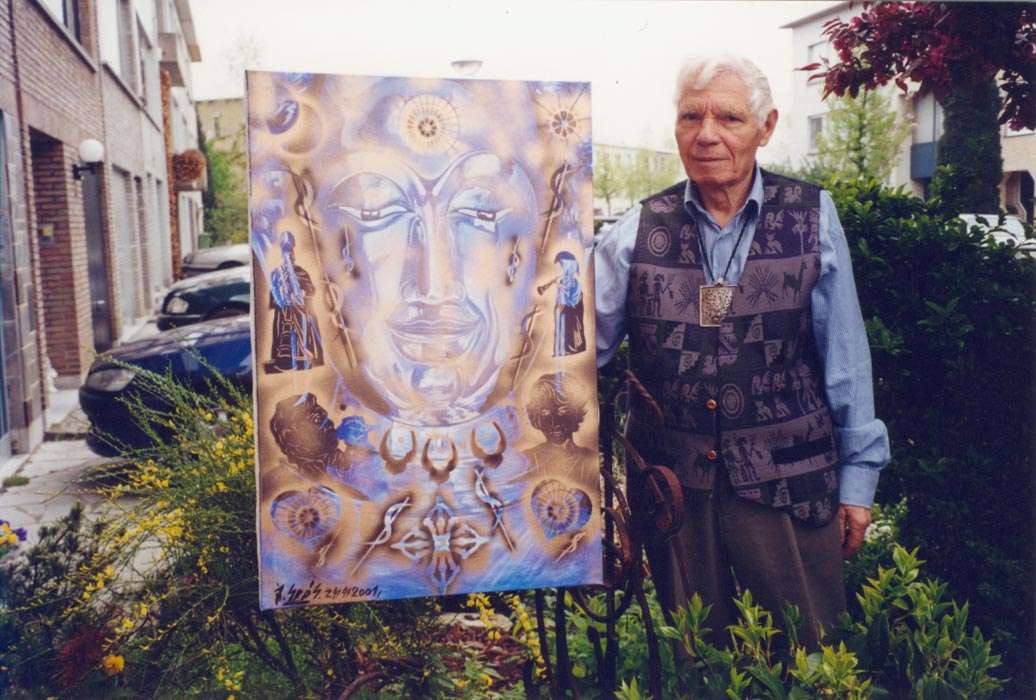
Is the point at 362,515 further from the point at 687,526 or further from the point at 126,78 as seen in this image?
the point at 126,78

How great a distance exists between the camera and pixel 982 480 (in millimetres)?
3115

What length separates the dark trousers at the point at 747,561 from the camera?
2.30m

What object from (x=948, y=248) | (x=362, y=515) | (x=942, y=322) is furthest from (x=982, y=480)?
(x=362, y=515)

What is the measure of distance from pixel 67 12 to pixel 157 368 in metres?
6.91

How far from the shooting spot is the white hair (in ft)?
7.16

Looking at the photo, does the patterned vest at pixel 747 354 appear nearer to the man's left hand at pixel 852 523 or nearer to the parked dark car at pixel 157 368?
the man's left hand at pixel 852 523

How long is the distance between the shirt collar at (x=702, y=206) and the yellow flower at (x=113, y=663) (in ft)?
5.85

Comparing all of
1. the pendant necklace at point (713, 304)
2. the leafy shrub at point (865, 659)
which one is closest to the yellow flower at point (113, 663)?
the leafy shrub at point (865, 659)

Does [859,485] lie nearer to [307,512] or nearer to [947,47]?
[307,512]

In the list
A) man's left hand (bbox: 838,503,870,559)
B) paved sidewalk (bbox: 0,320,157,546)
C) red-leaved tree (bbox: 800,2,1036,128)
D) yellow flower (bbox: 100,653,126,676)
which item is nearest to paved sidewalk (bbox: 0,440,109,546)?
paved sidewalk (bbox: 0,320,157,546)

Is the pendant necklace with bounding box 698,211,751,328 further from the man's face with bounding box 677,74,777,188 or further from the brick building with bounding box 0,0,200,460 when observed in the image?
the brick building with bounding box 0,0,200,460

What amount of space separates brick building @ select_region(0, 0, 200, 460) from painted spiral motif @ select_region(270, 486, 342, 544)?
4205mm

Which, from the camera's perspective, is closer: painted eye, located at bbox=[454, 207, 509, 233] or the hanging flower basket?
painted eye, located at bbox=[454, 207, 509, 233]

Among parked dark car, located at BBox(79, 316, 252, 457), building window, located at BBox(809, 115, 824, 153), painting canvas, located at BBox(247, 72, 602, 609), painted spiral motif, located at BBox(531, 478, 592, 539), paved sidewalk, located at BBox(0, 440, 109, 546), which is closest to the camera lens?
painting canvas, located at BBox(247, 72, 602, 609)
